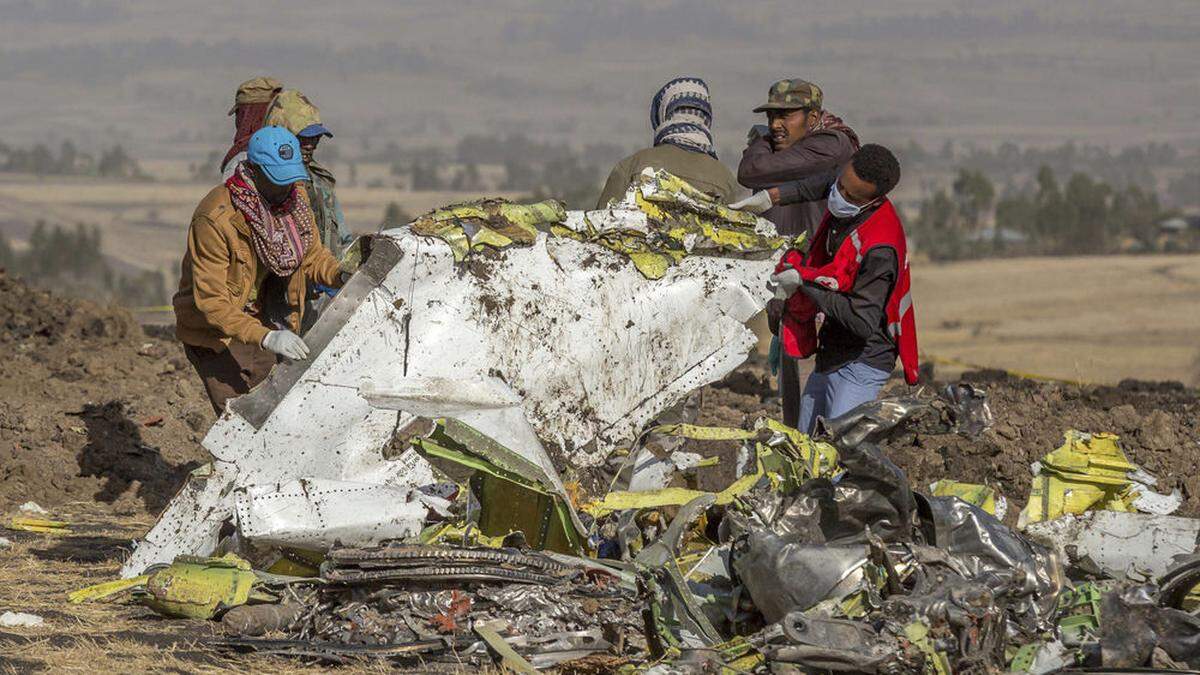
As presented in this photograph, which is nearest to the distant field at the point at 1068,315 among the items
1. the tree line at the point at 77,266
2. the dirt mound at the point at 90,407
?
the tree line at the point at 77,266

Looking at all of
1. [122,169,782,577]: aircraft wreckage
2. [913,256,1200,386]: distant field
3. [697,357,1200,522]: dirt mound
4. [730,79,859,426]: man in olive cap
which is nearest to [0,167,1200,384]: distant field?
[913,256,1200,386]: distant field

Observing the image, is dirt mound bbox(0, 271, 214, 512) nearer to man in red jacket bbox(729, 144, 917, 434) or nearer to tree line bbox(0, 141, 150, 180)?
man in red jacket bbox(729, 144, 917, 434)

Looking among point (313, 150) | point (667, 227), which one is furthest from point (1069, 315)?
point (667, 227)

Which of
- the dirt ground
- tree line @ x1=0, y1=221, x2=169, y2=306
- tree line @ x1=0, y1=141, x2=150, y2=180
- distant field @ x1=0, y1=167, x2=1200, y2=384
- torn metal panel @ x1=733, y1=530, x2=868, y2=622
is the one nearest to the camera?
torn metal panel @ x1=733, y1=530, x2=868, y2=622

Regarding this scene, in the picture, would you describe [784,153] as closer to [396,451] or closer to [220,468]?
[396,451]

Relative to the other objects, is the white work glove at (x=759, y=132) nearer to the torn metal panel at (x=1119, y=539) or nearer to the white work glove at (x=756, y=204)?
the white work glove at (x=756, y=204)

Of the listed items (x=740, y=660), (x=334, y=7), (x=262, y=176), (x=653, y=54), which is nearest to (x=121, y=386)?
(x=262, y=176)

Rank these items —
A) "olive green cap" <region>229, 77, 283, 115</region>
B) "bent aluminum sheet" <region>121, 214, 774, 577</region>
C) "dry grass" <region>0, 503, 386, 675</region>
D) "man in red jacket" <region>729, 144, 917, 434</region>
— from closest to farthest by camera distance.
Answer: "dry grass" <region>0, 503, 386, 675</region>, "bent aluminum sheet" <region>121, 214, 774, 577</region>, "man in red jacket" <region>729, 144, 917, 434</region>, "olive green cap" <region>229, 77, 283, 115</region>

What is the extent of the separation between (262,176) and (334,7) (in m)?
149

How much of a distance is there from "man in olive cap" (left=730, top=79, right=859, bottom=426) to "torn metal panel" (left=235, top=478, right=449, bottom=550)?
245 cm

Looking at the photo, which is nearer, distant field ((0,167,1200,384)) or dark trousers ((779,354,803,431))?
dark trousers ((779,354,803,431))

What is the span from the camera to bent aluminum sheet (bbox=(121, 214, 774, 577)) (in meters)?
7.29

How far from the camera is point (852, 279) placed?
755cm

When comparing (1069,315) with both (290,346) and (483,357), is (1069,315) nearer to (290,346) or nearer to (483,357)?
(483,357)
